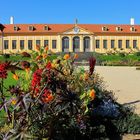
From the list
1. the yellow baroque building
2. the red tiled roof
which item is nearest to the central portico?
the yellow baroque building

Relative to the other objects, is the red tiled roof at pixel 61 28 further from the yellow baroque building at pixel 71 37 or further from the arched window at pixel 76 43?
the arched window at pixel 76 43

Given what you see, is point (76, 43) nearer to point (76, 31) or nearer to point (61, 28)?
point (76, 31)

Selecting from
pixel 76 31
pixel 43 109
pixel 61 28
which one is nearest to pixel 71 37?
pixel 76 31

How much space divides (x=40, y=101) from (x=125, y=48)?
71996 mm

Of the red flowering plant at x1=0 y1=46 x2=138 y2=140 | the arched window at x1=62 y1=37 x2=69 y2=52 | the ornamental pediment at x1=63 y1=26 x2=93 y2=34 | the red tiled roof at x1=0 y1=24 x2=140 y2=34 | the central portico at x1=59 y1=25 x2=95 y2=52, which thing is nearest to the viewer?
the red flowering plant at x1=0 y1=46 x2=138 y2=140

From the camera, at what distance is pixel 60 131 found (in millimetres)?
5172

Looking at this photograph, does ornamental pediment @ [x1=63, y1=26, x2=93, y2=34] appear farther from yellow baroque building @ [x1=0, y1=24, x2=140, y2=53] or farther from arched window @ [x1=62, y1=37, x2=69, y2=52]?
arched window @ [x1=62, y1=37, x2=69, y2=52]

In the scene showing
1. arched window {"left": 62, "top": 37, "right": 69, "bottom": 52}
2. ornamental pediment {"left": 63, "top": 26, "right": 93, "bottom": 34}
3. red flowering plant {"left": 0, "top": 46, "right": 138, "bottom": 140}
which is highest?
ornamental pediment {"left": 63, "top": 26, "right": 93, "bottom": 34}

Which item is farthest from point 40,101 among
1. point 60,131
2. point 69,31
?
point 69,31

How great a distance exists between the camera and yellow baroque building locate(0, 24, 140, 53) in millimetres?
73062

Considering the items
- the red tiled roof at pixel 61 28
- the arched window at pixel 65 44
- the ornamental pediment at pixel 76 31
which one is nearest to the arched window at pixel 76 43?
the arched window at pixel 65 44

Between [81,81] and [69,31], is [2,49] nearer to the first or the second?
[69,31]

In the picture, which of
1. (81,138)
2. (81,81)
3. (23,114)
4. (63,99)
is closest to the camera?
(23,114)

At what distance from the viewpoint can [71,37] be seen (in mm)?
73812
